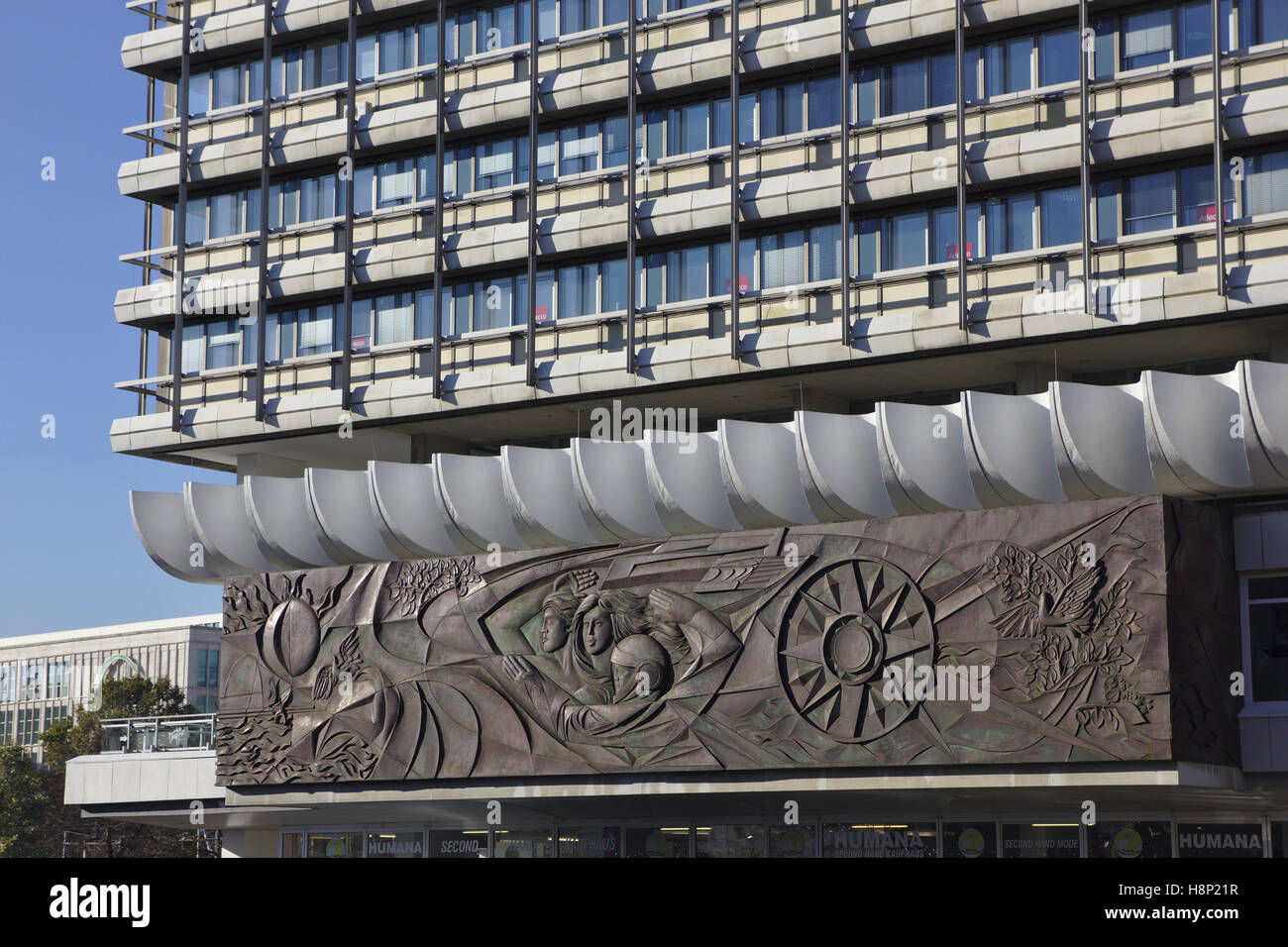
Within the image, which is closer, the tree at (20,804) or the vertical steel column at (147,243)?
the vertical steel column at (147,243)

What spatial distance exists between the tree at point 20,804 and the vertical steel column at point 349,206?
4567 centimetres

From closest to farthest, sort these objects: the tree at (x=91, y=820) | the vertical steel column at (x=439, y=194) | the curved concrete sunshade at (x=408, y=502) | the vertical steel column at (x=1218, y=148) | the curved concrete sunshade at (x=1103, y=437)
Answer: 1. the curved concrete sunshade at (x=1103, y=437)
2. the vertical steel column at (x=1218, y=148)
3. the curved concrete sunshade at (x=408, y=502)
4. the vertical steel column at (x=439, y=194)
5. the tree at (x=91, y=820)

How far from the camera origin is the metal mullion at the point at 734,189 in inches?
1390

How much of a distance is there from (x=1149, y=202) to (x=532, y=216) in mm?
13386

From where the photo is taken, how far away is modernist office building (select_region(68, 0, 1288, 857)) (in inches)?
1133

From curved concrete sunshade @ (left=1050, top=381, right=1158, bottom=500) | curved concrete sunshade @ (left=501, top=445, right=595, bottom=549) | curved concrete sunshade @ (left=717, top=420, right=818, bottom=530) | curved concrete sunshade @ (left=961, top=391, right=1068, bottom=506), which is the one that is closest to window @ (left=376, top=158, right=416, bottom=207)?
curved concrete sunshade @ (left=501, top=445, right=595, bottom=549)

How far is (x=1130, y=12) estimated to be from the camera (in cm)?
3309

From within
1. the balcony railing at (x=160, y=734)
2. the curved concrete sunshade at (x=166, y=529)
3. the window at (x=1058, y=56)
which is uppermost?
the window at (x=1058, y=56)

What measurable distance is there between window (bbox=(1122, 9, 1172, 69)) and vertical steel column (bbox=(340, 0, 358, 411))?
17924 mm

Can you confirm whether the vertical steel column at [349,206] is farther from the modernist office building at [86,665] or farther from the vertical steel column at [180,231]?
the modernist office building at [86,665]

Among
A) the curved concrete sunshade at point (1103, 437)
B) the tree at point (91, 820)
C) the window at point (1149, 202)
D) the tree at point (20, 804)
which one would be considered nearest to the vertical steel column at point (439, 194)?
the curved concrete sunshade at point (1103, 437)

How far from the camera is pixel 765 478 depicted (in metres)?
31.7

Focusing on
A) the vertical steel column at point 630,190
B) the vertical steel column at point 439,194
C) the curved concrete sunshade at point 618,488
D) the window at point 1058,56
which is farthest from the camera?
the vertical steel column at point 439,194

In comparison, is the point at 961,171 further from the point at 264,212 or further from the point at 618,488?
the point at 264,212
